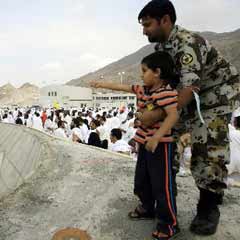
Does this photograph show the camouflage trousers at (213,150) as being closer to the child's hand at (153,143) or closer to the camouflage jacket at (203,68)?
the camouflage jacket at (203,68)

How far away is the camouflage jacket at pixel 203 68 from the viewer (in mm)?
2213

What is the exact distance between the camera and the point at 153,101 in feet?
7.48

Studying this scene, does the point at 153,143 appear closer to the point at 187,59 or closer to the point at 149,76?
the point at 149,76

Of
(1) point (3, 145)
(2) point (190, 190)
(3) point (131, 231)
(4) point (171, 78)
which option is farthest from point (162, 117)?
(1) point (3, 145)

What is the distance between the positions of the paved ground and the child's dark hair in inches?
47.2

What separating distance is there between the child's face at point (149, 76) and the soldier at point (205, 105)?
16cm

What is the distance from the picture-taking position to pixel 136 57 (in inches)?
7534

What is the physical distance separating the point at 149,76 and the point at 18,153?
664cm

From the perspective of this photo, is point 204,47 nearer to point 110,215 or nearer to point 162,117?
point 162,117

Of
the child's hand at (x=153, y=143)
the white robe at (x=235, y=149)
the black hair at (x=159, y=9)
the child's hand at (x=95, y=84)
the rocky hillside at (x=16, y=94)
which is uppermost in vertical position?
the rocky hillside at (x=16, y=94)

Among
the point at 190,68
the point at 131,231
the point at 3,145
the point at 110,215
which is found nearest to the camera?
the point at 190,68

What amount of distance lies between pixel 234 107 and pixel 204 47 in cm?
53

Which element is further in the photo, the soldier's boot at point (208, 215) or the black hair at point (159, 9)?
the soldier's boot at point (208, 215)

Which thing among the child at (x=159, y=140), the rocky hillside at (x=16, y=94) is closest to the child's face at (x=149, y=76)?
the child at (x=159, y=140)
